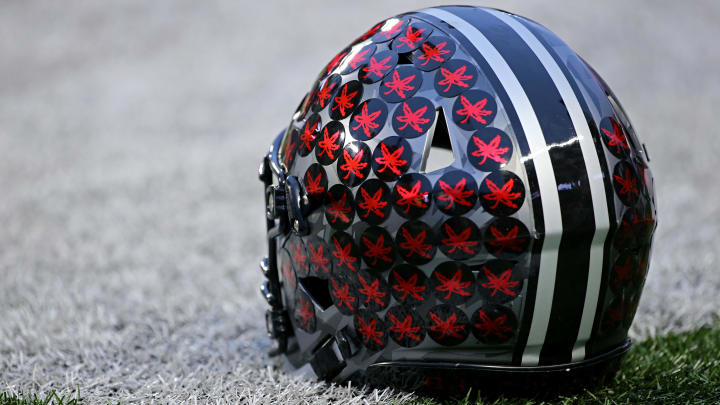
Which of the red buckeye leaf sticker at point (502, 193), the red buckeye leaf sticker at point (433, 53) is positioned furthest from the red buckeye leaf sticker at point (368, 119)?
the red buckeye leaf sticker at point (502, 193)

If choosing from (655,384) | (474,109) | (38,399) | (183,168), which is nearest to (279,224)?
(474,109)

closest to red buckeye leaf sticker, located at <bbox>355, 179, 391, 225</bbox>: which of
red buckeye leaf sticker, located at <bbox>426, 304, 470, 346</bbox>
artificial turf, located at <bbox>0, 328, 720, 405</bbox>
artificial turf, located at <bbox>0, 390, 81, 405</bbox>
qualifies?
red buckeye leaf sticker, located at <bbox>426, 304, 470, 346</bbox>

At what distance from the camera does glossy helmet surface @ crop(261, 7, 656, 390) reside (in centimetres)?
123

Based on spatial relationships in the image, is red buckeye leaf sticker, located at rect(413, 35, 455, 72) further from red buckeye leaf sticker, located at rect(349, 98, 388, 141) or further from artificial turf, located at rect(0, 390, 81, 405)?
artificial turf, located at rect(0, 390, 81, 405)

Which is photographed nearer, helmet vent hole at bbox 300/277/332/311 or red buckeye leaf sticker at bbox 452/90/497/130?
red buckeye leaf sticker at bbox 452/90/497/130

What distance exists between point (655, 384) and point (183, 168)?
3.36 m

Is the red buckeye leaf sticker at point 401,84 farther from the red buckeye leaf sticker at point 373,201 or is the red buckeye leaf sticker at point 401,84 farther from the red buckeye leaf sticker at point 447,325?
the red buckeye leaf sticker at point 447,325

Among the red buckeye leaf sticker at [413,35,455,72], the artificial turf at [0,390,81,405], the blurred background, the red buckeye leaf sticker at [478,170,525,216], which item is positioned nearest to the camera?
the red buckeye leaf sticker at [478,170,525,216]

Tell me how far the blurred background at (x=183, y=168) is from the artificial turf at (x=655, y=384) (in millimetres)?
160

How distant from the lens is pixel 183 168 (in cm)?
425

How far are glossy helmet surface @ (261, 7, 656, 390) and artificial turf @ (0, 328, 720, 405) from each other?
86 millimetres

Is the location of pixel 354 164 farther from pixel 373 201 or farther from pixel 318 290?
pixel 318 290

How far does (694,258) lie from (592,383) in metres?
1.49

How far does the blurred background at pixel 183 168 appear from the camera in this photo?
189cm
